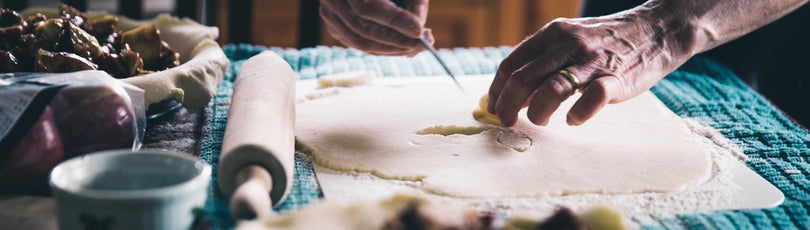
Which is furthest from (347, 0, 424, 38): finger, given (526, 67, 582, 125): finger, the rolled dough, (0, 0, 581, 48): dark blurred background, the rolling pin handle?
(0, 0, 581, 48): dark blurred background

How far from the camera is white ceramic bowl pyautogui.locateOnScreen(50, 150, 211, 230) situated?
1.93 feet

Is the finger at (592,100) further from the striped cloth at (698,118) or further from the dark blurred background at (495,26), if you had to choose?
the dark blurred background at (495,26)

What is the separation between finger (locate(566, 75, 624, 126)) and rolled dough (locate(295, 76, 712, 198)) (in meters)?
0.05

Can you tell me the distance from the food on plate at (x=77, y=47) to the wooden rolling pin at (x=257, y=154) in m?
0.20

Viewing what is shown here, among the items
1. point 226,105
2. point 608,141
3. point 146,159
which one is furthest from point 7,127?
point 608,141

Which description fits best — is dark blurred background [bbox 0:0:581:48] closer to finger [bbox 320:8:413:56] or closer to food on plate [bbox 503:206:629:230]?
finger [bbox 320:8:413:56]

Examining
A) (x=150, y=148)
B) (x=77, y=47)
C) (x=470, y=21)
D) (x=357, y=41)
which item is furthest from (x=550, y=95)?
(x=470, y=21)

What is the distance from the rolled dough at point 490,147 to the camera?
3.03 ft

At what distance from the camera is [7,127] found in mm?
763

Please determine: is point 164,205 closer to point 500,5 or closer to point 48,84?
point 48,84

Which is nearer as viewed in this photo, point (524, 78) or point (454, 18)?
point (524, 78)

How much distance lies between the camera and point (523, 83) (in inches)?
41.4

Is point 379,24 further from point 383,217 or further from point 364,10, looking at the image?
point 383,217

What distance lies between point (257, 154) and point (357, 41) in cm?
57
